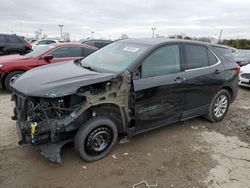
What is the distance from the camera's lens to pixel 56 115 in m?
2.82

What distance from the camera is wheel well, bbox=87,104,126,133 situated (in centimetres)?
303

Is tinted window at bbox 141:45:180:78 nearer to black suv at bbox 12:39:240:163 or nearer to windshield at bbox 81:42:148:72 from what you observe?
black suv at bbox 12:39:240:163

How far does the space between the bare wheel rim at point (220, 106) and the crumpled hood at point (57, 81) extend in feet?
8.47

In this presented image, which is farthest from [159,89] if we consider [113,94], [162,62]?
[113,94]

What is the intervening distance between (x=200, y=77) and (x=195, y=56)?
398mm

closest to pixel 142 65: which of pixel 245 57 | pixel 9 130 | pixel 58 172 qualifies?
pixel 58 172

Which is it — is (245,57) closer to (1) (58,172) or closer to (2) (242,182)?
(2) (242,182)

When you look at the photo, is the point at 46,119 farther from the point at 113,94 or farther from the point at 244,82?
the point at 244,82

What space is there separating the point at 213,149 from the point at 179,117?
0.77m

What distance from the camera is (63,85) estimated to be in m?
2.71

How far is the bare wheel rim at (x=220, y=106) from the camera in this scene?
14.8 ft

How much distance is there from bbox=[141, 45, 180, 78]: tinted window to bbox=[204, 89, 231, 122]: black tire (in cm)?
132

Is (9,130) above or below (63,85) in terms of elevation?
below

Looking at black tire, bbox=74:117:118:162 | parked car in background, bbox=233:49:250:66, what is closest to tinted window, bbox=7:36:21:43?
black tire, bbox=74:117:118:162
